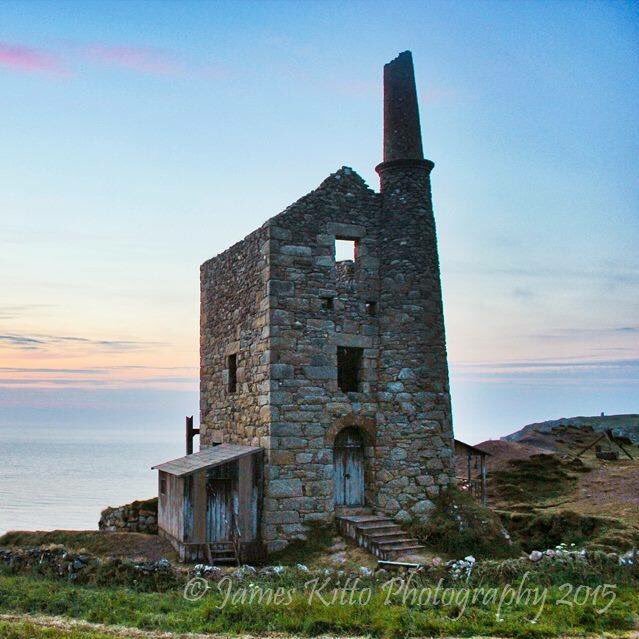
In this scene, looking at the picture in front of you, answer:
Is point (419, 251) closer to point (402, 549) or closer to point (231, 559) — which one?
point (402, 549)

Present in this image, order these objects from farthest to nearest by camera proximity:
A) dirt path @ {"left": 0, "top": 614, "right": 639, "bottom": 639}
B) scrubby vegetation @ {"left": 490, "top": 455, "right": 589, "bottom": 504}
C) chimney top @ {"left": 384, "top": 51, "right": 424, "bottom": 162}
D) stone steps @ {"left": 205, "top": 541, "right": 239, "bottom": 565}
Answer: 1. scrubby vegetation @ {"left": 490, "top": 455, "right": 589, "bottom": 504}
2. chimney top @ {"left": 384, "top": 51, "right": 424, "bottom": 162}
3. stone steps @ {"left": 205, "top": 541, "right": 239, "bottom": 565}
4. dirt path @ {"left": 0, "top": 614, "right": 639, "bottom": 639}

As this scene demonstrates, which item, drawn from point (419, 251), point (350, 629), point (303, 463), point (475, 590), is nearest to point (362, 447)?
point (303, 463)

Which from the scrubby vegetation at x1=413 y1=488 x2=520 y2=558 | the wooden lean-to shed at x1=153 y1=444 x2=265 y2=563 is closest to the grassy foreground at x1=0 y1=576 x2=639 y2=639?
the scrubby vegetation at x1=413 y1=488 x2=520 y2=558

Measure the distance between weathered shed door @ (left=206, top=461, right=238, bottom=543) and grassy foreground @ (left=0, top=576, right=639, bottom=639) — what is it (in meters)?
4.59

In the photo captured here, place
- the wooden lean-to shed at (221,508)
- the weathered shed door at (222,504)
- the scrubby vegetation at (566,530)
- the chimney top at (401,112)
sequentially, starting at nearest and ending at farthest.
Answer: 1. the wooden lean-to shed at (221,508)
2. the scrubby vegetation at (566,530)
3. the weathered shed door at (222,504)
4. the chimney top at (401,112)

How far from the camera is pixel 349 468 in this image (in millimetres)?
18328

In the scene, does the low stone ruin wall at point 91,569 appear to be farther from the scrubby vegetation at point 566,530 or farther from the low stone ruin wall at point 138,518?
the scrubby vegetation at point 566,530

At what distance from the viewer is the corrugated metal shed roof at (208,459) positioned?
17.3 m

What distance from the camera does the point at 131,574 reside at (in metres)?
14.3

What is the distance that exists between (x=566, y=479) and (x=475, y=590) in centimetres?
1619

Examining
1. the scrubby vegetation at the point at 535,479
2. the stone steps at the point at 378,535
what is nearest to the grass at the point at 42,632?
the stone steps at the point at 378,535

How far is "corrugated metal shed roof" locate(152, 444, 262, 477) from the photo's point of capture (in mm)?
17281

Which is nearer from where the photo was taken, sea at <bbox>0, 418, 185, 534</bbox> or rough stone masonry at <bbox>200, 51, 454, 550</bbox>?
rough stone masonry at <bbox>200, 51, 454, 550</bbox>

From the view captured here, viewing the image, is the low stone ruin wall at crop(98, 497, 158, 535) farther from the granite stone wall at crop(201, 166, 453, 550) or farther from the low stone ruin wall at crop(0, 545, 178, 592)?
the low stone ruin wall at crop(0, 545, 178, 592)
